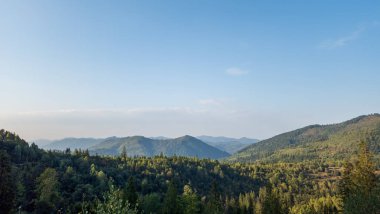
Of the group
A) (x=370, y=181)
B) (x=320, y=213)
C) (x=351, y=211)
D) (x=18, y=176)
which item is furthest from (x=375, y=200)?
(x=18, y=176)

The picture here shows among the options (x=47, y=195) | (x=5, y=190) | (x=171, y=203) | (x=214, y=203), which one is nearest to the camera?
(x=5, y=190)

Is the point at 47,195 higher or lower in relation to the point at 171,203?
lower

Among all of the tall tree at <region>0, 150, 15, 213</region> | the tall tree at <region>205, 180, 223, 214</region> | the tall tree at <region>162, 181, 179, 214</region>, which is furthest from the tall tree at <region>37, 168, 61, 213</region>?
the tall tree at <region>205, 180, 223, 214</region>

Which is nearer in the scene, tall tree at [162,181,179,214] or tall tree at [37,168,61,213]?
tall tree at [162,181,179,214]

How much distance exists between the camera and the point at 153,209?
6152 inches

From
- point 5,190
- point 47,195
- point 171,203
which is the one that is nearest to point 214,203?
point 171,203

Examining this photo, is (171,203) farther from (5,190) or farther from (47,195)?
(47,195)

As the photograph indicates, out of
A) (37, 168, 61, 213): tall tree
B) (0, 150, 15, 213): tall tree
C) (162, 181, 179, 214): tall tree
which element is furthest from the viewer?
(37, 168, 61, 213): tall tree

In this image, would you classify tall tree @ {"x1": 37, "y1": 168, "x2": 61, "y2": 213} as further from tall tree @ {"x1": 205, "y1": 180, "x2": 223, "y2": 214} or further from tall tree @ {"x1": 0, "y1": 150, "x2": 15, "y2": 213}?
tall tree @ {"x1": 205, "y1": 180, "x2": 223, "y2": 214}

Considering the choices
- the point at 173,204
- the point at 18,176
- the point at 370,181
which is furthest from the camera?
the point at 18,176

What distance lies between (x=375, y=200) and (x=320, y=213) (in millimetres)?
109368

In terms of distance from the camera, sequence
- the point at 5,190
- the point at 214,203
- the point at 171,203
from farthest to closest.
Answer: the point at 214,203 < the point at 171,203 < the point at 5,190

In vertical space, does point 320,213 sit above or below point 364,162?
below

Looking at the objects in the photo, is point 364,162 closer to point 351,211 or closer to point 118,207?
point 351,211
